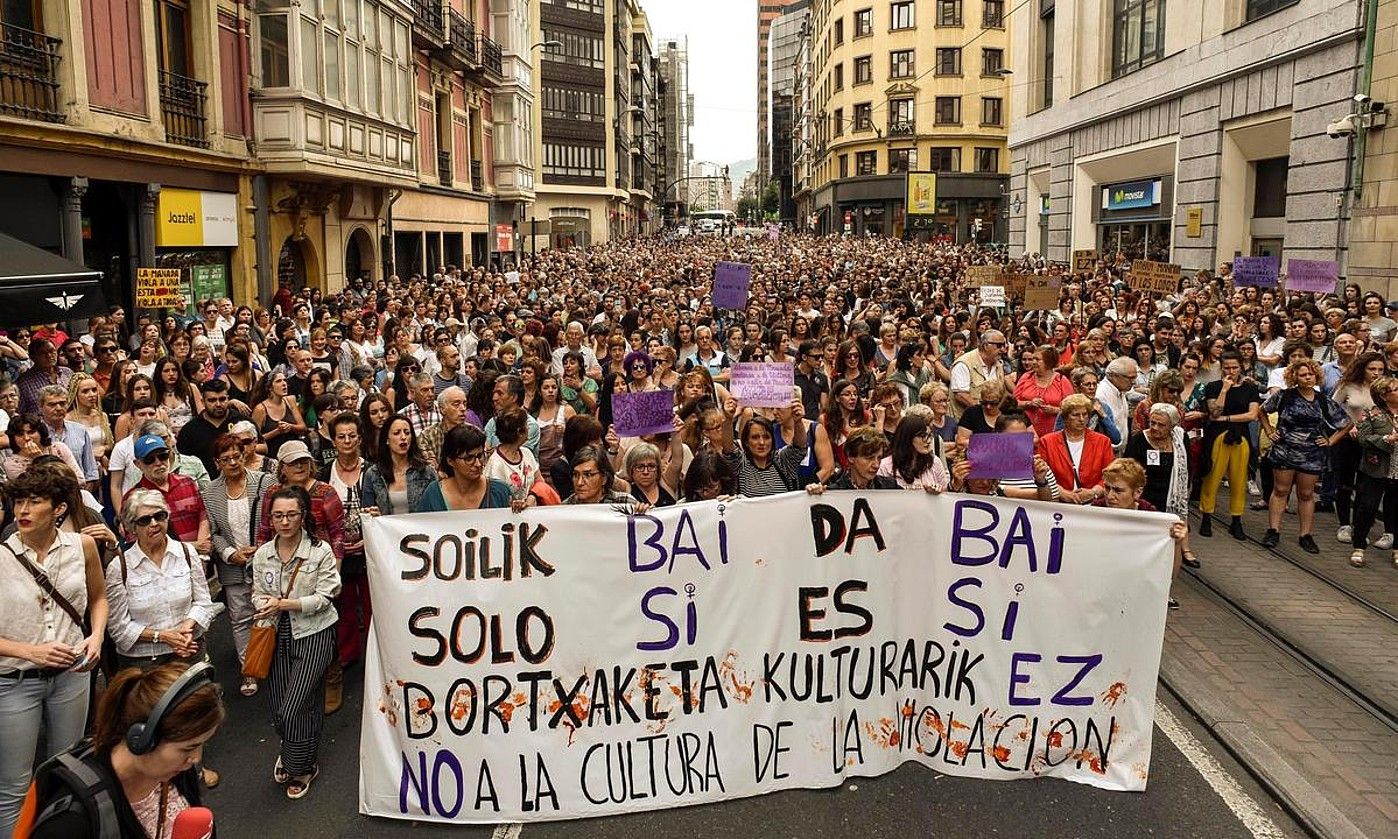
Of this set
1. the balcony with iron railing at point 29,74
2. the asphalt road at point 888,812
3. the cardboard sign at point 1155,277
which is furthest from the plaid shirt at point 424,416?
the cardboard sign at point 1155,277

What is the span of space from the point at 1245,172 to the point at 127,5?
21.8 metres

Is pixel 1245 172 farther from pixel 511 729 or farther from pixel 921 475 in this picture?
pixel 511 729

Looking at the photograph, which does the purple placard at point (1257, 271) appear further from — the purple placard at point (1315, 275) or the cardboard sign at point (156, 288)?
the cardboard sign at point (156, 288)

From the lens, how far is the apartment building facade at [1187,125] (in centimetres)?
1922

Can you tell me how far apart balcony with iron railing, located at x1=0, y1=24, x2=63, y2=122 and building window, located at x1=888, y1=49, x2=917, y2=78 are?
65.8 metres

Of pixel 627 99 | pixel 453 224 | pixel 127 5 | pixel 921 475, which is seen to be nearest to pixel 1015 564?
pixel 921 475

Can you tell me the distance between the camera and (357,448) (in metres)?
6.70

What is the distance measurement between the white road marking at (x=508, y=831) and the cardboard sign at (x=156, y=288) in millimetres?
10095

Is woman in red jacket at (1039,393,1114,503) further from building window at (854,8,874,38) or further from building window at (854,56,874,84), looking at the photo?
building window at (854,8,874,38)

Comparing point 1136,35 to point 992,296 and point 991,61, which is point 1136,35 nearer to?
point 992,296

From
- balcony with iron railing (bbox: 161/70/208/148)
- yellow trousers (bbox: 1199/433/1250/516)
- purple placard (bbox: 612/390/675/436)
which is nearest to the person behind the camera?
purple placard (bbox: 612/390/675/436)

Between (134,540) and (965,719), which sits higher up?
(134,540)

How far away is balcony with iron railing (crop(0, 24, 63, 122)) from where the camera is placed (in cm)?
1417

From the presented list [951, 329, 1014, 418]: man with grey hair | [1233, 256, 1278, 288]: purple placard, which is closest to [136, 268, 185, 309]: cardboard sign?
[951, 329, 1014, 418]: man with grey hair
